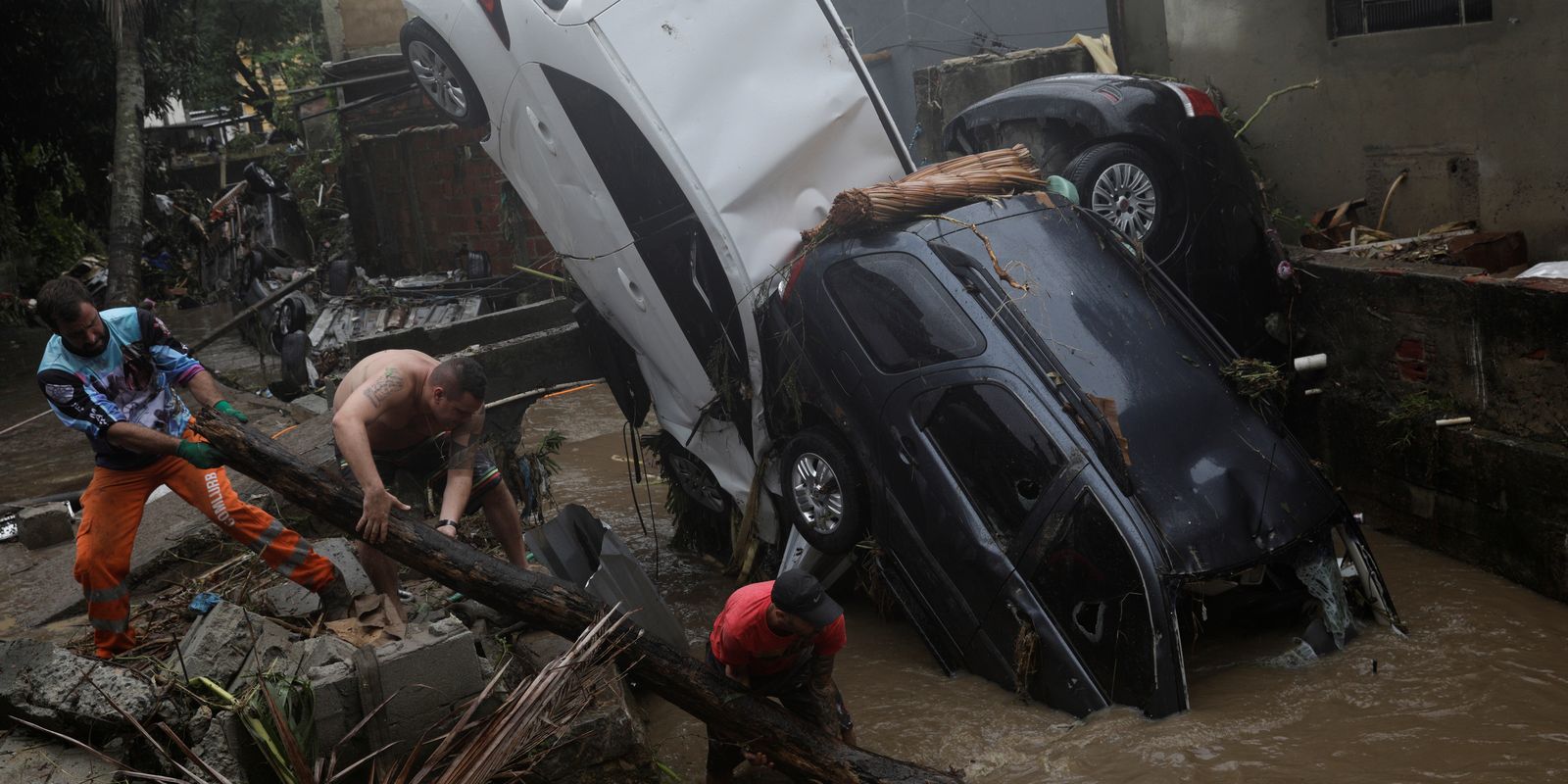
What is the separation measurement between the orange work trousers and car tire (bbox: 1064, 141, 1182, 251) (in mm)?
5003

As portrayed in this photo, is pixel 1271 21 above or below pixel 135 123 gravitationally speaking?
below

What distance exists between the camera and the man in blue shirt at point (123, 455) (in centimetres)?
505

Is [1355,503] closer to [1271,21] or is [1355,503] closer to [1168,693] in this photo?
[1168,693]

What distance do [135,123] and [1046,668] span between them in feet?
36.2

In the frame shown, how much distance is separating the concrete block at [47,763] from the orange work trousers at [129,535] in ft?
3.05

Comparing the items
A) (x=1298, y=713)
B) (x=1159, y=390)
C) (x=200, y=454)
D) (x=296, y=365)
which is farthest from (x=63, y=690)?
(x=296, y=365)

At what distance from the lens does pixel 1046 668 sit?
4805 millimetres

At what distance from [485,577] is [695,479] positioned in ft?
8.58

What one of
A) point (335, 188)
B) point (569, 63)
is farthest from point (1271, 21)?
point (335, 188)

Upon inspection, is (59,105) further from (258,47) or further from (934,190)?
(258,47)

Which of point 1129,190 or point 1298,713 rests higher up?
point 1129,190

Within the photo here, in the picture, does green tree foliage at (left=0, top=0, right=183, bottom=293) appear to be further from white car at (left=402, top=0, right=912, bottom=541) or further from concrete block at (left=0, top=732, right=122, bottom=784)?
concrete block at (left=0, top=732, right=122, bottom=784)

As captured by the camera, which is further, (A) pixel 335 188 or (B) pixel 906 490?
(A) pixel 335 188

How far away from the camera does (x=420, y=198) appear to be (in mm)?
15703
